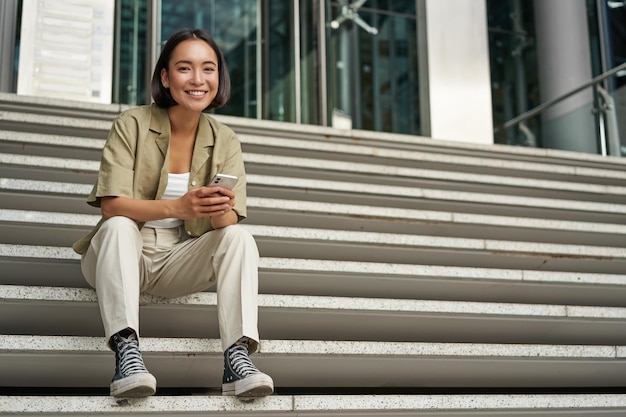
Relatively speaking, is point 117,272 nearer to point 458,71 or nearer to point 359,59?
point 458,71

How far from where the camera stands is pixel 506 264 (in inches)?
149

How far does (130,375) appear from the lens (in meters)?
2.13

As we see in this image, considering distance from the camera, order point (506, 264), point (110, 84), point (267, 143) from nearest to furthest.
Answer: point (506, 264) → point (267, 143) → point (110, 84)

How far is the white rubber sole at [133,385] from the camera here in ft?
6.95

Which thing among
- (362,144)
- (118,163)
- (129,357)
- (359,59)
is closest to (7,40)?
(362,144)

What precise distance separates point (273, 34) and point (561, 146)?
3117mm

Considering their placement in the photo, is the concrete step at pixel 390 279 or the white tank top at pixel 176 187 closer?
the white tank top at pixel 176 187

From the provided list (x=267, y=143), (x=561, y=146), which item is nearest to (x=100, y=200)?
(x=267, y=143)

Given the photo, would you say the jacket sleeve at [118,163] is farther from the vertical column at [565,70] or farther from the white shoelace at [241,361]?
the vertical column at [565,70]

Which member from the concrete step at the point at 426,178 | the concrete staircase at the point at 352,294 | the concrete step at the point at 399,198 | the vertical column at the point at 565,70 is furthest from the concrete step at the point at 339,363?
the vertical column at the point at 565,70

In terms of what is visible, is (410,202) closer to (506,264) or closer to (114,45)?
(506,264)

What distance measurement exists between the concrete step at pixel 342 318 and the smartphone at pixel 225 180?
529mm

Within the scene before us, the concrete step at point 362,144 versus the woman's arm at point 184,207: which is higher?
the concrete step at point 362,144

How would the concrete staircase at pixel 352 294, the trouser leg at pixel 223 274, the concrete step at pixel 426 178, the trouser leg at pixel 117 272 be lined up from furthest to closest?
the concrete step at pixel 426 178, the concrete staircase at pixel 352 294, the trouser leg at pixel 223 274, the trouser leg at pixel 117 272
